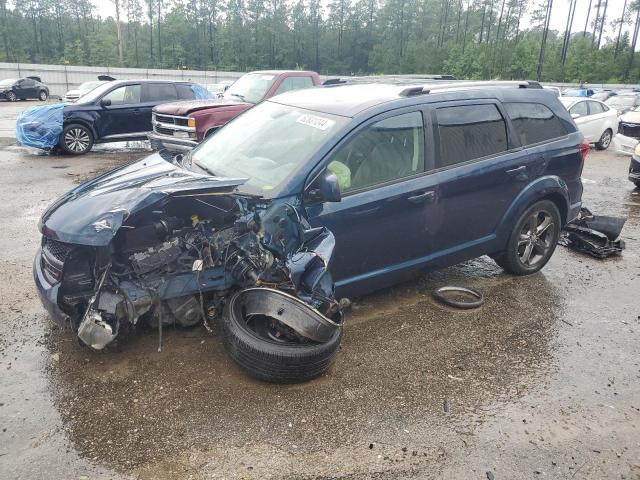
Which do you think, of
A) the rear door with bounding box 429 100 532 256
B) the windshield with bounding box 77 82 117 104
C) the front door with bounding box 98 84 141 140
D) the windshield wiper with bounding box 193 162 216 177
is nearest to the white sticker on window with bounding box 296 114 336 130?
the windshield wiper with bounding box 193 162 216 177

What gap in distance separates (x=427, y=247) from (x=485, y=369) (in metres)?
1.12

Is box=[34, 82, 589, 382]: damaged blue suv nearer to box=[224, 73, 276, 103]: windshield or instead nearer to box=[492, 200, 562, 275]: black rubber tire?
box=[492, 200, 562, 275]: black rubber tire

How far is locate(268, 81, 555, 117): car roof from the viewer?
162 inches

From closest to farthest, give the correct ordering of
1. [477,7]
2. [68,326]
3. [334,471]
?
1. [334,471]
2. [68,326]
3. [477,7]

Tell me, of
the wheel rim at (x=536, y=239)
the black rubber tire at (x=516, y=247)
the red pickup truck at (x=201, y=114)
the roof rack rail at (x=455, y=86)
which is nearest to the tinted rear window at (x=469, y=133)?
the roof rack rail at (x=455, y=86)

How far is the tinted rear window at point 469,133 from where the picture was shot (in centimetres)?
433

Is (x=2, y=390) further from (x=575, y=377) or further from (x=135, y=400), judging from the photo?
(x=575, y=377)

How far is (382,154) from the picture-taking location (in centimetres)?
403

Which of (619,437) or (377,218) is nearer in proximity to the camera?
(619,437)

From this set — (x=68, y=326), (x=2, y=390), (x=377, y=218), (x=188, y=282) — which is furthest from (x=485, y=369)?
(x=2, y=390)

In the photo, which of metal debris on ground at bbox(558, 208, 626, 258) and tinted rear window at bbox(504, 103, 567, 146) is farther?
metal debris on ground at bbox(558, 208, 626, 258)

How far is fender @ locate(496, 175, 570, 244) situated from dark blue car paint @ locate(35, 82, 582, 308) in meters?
0.01

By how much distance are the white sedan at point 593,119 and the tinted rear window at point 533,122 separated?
9.83 metres

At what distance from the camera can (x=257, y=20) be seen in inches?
2640
